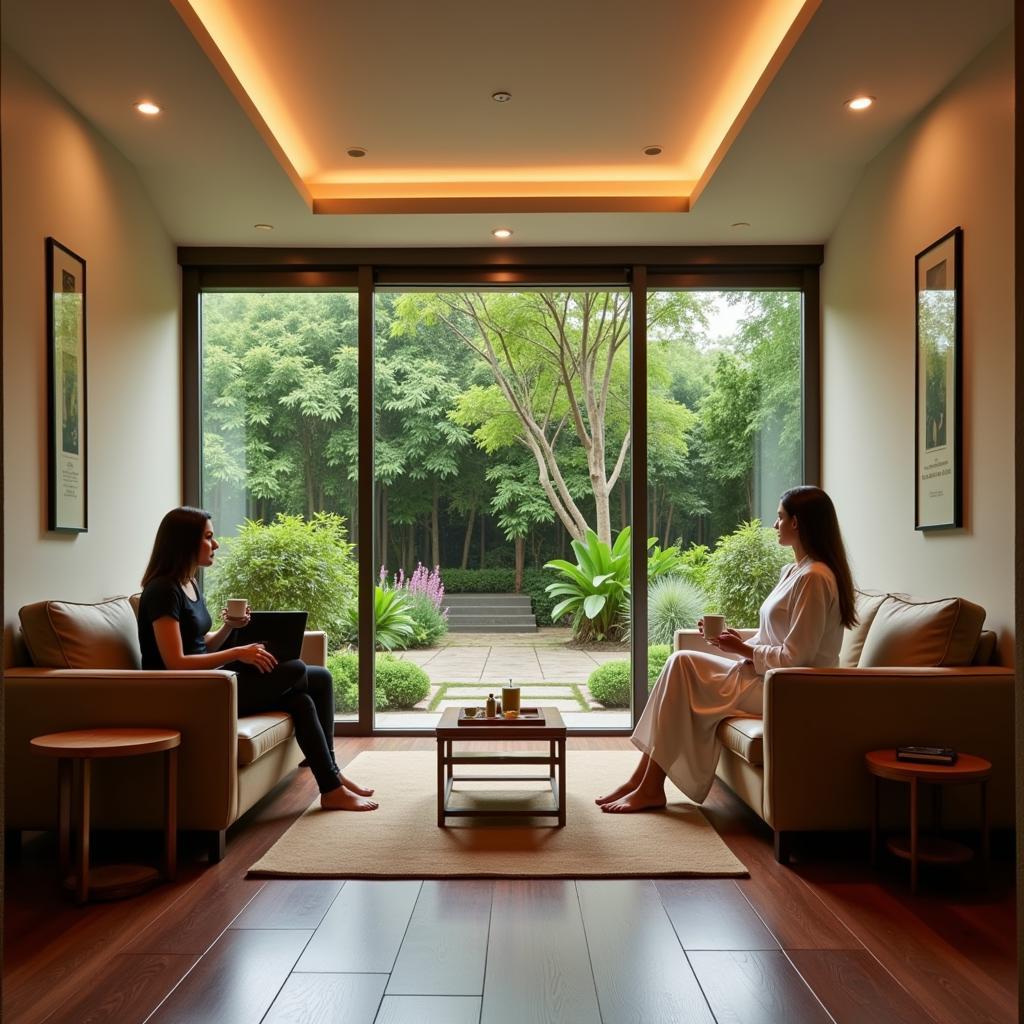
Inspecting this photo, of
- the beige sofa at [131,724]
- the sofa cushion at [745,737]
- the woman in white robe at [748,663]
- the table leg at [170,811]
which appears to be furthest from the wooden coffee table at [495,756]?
the table leg at [170,811]

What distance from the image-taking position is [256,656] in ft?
12.6

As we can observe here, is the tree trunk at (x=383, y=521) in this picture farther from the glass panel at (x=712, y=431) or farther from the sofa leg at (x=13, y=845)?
the sofa leg at (x=13, y=845)

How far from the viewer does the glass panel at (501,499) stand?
5.98m

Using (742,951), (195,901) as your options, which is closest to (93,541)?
(195,901)

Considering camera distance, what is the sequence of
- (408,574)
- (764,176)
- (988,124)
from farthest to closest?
(408,574)
(764,176)
(988,124)

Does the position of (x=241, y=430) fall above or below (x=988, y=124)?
below

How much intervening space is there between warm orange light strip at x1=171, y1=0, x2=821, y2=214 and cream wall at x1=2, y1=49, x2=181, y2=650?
74 cm

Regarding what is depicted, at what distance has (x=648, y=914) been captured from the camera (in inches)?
112

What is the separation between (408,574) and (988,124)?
13.2 ft

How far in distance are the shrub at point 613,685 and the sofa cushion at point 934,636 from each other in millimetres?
2429

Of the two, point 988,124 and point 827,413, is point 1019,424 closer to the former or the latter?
point 988,124

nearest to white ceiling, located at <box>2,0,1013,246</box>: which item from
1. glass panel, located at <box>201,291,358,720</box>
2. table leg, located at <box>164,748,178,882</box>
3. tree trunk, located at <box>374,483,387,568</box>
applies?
glass panel, located at <box>201,291,358,720</box>

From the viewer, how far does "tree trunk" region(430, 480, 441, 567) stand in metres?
6.52

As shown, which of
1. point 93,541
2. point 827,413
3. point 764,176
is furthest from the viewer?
point 827,413
